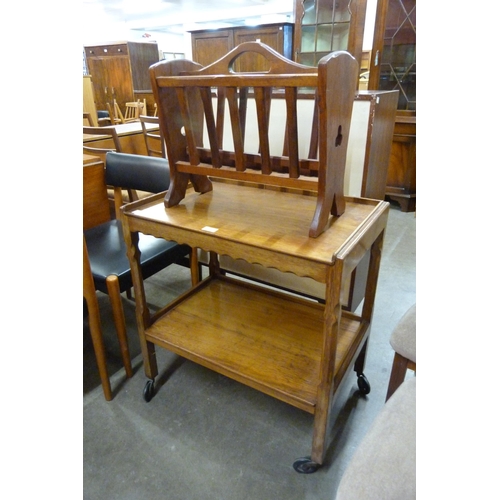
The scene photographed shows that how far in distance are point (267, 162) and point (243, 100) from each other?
0.27 metres

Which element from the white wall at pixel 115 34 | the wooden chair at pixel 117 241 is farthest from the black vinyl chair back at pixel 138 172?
the white wall at pixel 115 34

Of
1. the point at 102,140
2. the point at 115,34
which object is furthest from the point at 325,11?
the point at 115,34

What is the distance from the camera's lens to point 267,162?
0.97 m

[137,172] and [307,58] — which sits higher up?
[307,58]

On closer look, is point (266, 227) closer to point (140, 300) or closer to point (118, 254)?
point (140, 300)

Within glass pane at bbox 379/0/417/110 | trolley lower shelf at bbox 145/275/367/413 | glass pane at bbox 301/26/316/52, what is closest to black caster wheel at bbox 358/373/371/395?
trolley lower shelf at bbox 145/275/367/413

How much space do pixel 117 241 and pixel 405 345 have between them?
1.21m

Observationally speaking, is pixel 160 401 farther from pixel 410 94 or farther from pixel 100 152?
pixel 410 94

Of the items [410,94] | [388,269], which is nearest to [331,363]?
[388,269]

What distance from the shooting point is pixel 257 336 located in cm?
129

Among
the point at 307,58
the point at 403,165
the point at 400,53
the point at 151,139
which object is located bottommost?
the point at 403,165

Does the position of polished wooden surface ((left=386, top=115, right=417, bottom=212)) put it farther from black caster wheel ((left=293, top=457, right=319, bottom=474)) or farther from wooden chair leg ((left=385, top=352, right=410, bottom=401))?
black caster wheel ((left=293, top=457, right=319, bottom=474))

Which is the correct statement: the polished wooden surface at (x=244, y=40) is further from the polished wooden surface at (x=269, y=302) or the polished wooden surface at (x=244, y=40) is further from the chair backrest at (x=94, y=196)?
the polished wooden surface at (x=269, y=302)
